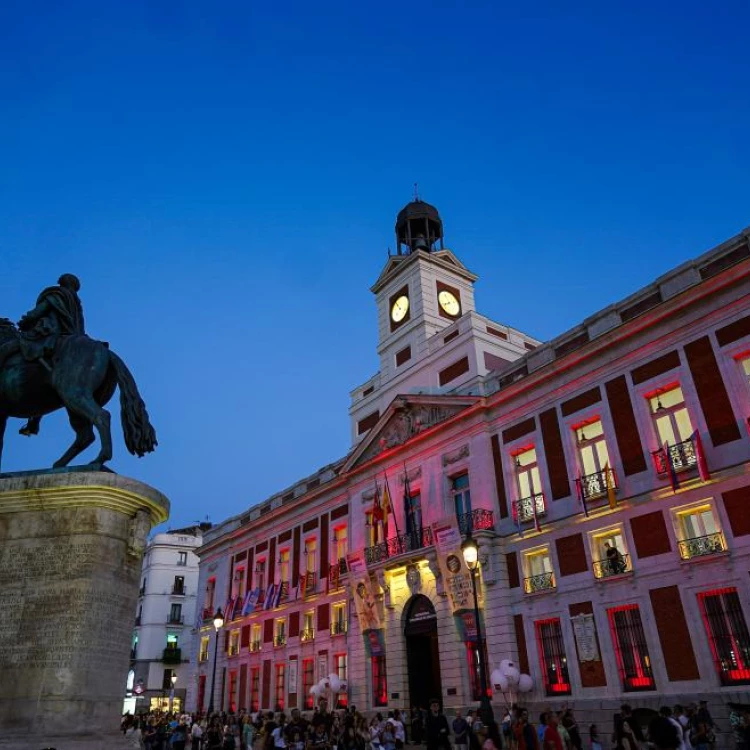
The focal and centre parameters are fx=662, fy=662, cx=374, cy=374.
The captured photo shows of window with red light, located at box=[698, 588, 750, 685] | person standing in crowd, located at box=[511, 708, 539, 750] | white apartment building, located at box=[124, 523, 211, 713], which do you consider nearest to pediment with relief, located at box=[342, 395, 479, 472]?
window with red light, located at box=[698, 588, 750, 685]

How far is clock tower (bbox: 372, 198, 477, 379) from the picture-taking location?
36.8 metres

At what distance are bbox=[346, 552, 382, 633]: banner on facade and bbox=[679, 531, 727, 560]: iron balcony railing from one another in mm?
14739

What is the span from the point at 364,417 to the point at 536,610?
55.9 ft

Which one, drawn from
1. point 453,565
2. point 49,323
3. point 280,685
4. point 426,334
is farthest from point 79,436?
point 280,685

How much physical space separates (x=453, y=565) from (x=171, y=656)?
131 feet

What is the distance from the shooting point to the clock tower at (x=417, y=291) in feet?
121

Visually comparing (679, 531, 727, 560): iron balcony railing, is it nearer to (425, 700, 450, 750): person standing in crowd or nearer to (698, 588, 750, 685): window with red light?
(698, 588, 750, 685): window with red light

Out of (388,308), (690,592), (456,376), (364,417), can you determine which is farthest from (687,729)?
(388,308)

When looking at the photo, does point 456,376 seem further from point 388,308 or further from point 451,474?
point 388,308

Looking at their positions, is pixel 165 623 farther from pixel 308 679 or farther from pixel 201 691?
pixel 308 679

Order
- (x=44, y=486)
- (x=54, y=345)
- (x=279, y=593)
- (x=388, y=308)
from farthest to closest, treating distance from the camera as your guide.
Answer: (x=388, y=308) → (x=279, y=593) → (x=54, y=345) → (x=44, y=486)

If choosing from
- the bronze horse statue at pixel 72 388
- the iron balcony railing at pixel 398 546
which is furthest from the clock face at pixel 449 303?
the bronze horse statue at pixel 72 388

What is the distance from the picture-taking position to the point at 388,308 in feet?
133

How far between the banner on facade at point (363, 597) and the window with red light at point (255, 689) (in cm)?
1116
